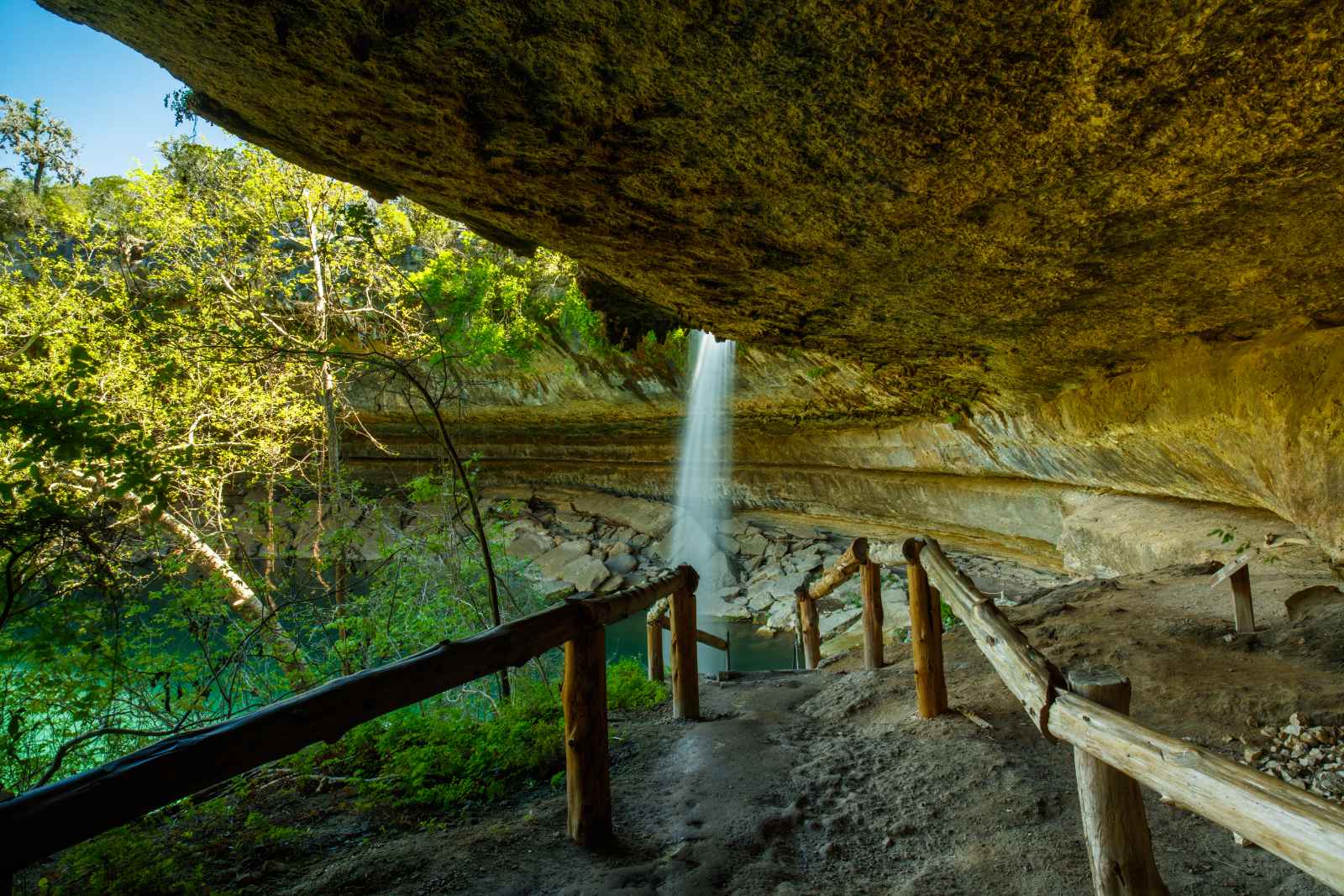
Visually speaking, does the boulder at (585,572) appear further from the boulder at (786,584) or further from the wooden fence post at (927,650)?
the wooden fence post at (927,650)

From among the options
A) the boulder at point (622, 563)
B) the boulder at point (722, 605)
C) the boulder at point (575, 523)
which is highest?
the boulder at point (575, 523)

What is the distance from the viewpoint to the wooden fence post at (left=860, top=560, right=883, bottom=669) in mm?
5168

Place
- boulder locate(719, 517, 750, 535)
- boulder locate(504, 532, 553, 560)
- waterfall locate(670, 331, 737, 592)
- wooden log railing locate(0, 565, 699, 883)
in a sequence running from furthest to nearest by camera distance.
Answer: boulder locate(719, 517, 750, 535), boulder locate(504, 532, 553, 560), waterfall locate(670, 331, 737, 592), wooden log railing locate(0, 565, 699, 883)

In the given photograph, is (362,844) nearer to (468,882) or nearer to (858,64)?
(468,882)

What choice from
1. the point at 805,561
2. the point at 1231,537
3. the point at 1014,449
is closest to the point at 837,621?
the point at 805,561

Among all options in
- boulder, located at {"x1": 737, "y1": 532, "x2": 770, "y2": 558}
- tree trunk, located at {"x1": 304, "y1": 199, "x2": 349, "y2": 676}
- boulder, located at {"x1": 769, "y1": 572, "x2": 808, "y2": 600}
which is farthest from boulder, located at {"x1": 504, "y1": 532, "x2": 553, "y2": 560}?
tree trunk, located at {"x1": 304, "y1": 199, "x2": 349, "y2": 676}

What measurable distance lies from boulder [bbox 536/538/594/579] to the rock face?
12802mm

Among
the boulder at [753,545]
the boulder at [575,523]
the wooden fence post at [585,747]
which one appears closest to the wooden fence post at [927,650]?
the wooden fence post at [585,747]

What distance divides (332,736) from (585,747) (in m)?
1.14

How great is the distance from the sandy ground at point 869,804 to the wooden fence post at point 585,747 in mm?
105

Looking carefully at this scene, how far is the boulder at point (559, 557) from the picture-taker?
18.0 meters

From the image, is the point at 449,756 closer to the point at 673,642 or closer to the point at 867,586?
the point at 673,642

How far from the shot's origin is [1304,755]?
3059 mm

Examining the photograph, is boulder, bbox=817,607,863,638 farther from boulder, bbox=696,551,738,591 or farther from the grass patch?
the grass patch
